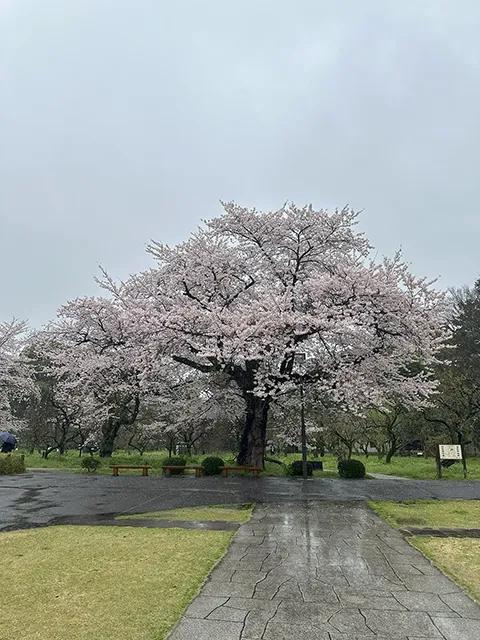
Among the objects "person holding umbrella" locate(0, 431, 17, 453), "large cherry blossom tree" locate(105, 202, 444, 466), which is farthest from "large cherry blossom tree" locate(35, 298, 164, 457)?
"person holding umbrella" locate(0, 431, 17, 453)

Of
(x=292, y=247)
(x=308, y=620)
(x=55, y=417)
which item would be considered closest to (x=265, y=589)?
(x=308, y=620)

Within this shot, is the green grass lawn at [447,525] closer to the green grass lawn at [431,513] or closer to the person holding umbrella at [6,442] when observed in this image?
the green grass lawn at [431,513]

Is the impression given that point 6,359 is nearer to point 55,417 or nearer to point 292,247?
point 55,417

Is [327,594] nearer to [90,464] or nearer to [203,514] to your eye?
[203,514]

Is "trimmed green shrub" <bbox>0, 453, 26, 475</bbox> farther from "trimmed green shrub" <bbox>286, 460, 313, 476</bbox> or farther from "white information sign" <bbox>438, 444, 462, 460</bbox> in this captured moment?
"white information sign" <bbox>438, 444, 462, 460</bbox>

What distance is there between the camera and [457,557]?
19.5ft

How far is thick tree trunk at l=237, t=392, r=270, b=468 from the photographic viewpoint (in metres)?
18.4

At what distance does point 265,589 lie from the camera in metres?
4.77

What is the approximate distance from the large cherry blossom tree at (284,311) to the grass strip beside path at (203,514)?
595 centimetres

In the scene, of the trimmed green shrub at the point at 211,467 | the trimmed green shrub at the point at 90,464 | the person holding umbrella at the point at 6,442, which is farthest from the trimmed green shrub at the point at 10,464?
the trimmed green shrub at the point at 211,467

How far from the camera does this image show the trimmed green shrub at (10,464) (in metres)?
18.8

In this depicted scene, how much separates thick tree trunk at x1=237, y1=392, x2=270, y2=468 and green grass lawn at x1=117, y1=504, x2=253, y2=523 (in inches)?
331

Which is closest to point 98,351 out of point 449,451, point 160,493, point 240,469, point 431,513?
point 240,469

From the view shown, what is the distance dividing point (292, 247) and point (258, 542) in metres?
13.3
